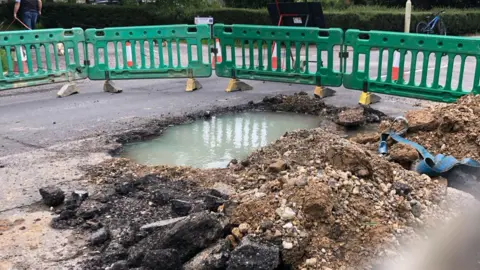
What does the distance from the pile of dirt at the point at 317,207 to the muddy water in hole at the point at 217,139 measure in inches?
35.2

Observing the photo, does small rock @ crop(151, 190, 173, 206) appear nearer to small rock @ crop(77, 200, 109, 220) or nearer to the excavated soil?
the excavated soil

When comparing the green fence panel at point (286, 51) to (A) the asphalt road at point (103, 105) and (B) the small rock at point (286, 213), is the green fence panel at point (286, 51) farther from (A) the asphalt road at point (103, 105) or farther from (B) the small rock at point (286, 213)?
(B) the small rock at point (286, 213)

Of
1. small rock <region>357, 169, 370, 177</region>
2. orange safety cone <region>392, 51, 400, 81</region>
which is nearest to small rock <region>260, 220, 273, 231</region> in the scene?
small rock <region>357, 169, 370, 177</region>

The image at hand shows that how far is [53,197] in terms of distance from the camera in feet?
16.4

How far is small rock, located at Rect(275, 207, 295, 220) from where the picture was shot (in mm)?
4039

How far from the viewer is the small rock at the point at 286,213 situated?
4.04 metres

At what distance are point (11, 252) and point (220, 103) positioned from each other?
215 inches

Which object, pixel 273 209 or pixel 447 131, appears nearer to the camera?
pixel 273 209

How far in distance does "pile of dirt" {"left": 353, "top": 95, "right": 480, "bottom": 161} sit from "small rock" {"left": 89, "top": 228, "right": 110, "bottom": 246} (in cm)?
306

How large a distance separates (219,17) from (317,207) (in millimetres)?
19540

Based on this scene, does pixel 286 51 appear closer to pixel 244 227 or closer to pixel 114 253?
pixel 244 227

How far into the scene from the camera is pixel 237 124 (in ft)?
26.5

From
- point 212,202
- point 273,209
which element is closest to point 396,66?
point 212,202

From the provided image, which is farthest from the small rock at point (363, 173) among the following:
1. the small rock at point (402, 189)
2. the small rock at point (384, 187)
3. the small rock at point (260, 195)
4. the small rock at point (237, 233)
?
the small rock at point (237, 233)
